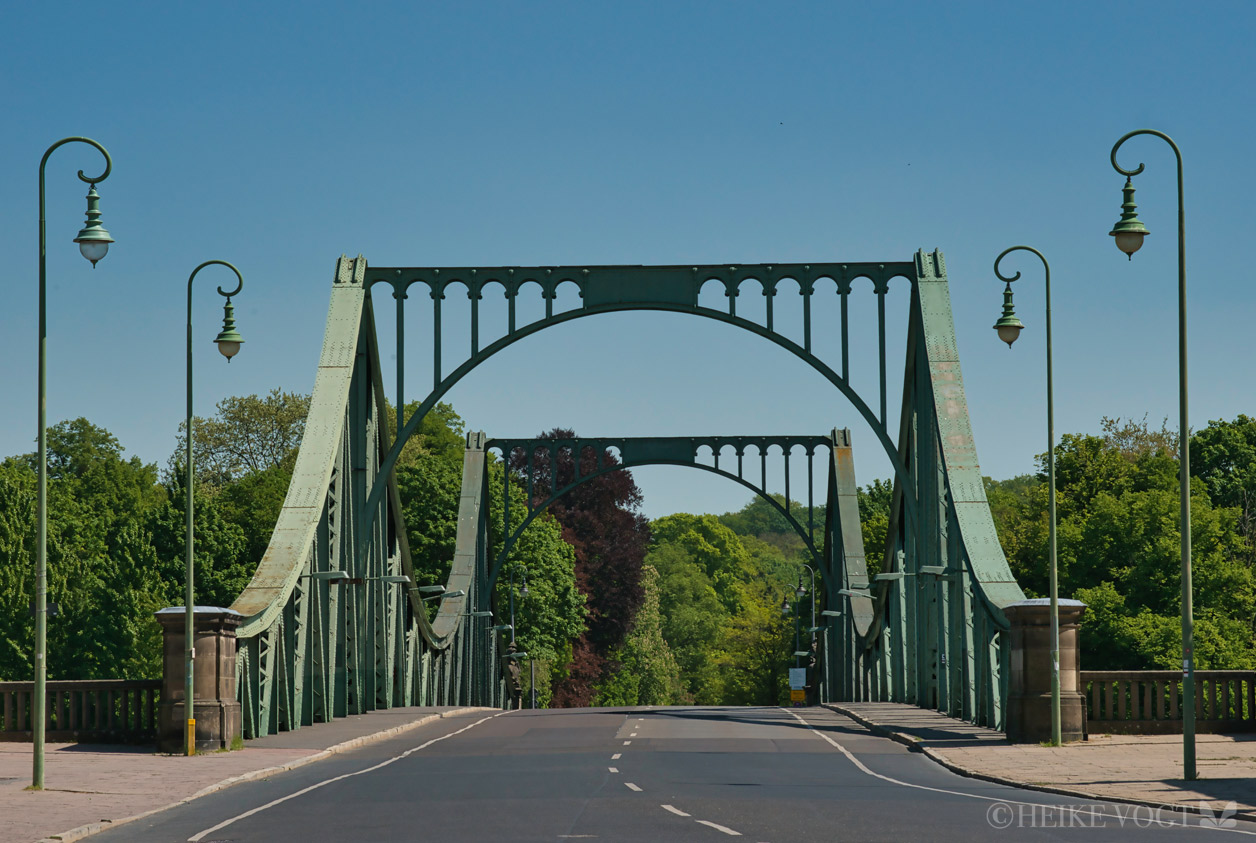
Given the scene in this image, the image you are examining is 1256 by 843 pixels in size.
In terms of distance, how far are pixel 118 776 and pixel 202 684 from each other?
4.42m

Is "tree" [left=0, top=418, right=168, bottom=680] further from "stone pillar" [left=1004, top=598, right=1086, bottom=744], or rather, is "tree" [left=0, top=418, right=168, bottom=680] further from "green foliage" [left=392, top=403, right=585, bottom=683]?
"stone pillar" [left=1004, top=598, right=1086, bottom=744]

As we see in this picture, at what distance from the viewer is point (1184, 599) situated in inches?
793

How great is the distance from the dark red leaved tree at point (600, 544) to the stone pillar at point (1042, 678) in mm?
66530

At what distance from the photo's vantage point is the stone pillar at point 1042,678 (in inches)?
1026

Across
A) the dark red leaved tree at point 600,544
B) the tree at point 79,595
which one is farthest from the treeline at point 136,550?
the dark red leaved tree at point 600,544

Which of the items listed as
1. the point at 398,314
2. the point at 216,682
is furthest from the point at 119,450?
the point at 216,682

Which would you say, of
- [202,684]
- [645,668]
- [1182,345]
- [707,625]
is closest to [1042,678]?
[1182,345]

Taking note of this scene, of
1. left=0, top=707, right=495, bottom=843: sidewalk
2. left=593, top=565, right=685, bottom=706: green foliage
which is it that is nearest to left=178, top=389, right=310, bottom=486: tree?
left=593, top=565, right=685, bottom=706: green foliage

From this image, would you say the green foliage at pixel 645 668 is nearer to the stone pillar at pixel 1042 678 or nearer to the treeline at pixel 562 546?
the treeline at pixel 562 546

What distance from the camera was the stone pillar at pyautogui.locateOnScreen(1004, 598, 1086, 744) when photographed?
1026 inches

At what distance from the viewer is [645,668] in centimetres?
12169

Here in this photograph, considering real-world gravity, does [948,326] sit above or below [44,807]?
above

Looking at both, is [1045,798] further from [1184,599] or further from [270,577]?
[270,577]

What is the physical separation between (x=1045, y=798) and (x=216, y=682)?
13.4m
